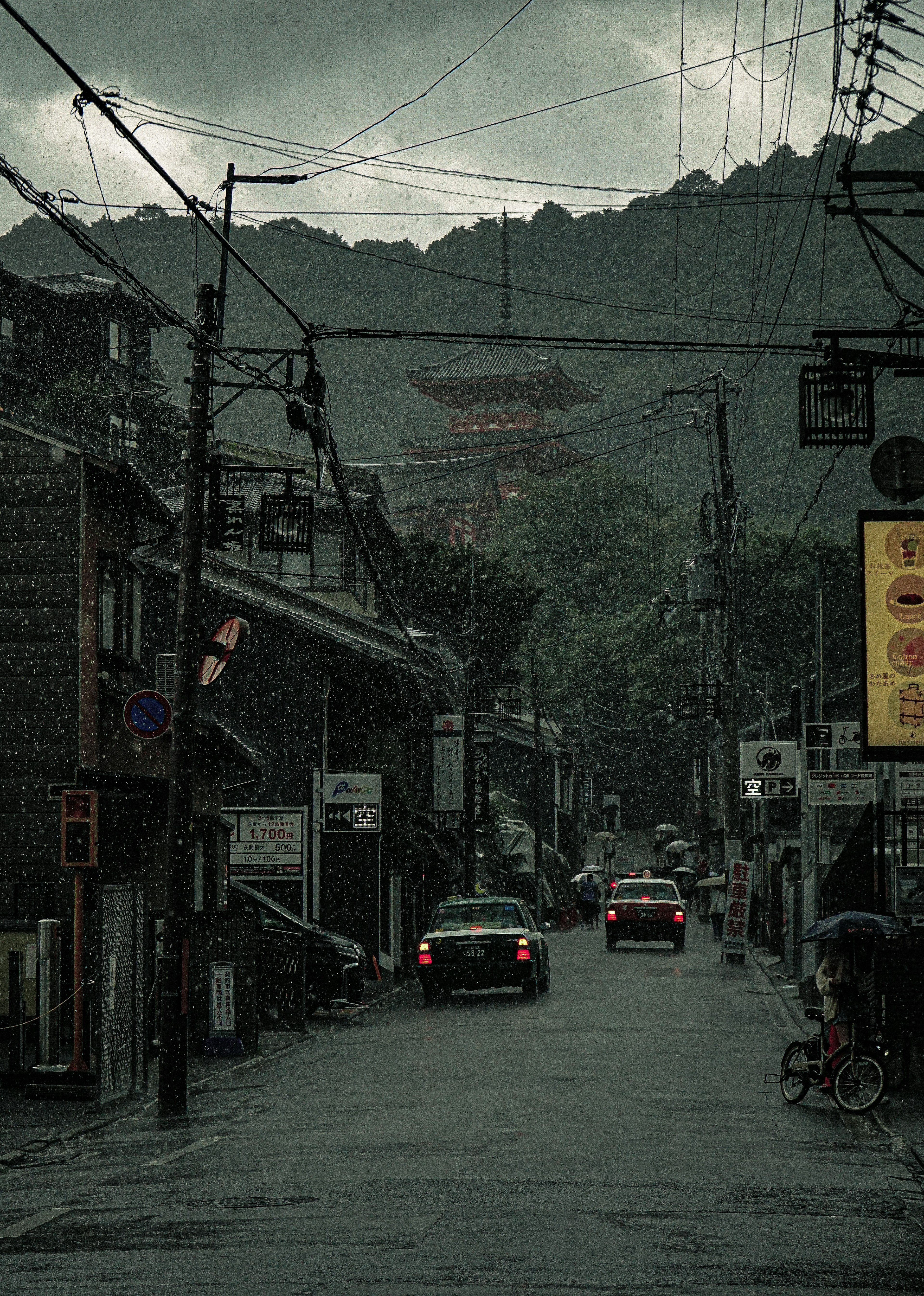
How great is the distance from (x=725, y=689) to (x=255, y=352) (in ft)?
77.7

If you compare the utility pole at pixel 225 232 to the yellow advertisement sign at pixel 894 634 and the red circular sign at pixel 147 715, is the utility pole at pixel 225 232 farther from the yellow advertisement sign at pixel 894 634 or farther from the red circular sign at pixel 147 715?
Result: the yellow advertisement sign at pixel 894 634

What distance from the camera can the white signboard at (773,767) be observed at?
3162 centimetres

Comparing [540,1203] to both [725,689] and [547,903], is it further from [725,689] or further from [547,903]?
[547,903]

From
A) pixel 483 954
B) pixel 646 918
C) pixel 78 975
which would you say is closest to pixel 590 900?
pixel 646 918

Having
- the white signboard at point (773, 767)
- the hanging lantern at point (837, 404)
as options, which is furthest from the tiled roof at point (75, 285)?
the hanging lantern at point (837, 404)

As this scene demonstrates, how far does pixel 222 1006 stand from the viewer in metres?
20.3

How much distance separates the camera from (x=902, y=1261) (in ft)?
27.5

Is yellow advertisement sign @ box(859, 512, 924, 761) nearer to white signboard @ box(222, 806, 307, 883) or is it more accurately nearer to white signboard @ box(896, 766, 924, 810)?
white signboard @ box(896, 766, 924, 810)

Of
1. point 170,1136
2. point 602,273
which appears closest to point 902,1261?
point 170,1136

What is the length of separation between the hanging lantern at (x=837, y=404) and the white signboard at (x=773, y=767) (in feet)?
55.4

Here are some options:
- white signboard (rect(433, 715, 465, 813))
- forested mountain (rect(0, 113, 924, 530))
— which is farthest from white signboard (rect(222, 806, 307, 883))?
forested mountain (rect(0, 113, 924, 530))

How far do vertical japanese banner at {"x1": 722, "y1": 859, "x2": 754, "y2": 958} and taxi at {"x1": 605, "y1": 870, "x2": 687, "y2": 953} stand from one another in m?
4.43

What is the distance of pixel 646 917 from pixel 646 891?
1278mm

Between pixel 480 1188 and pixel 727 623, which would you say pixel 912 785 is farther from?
pixel 727 623
